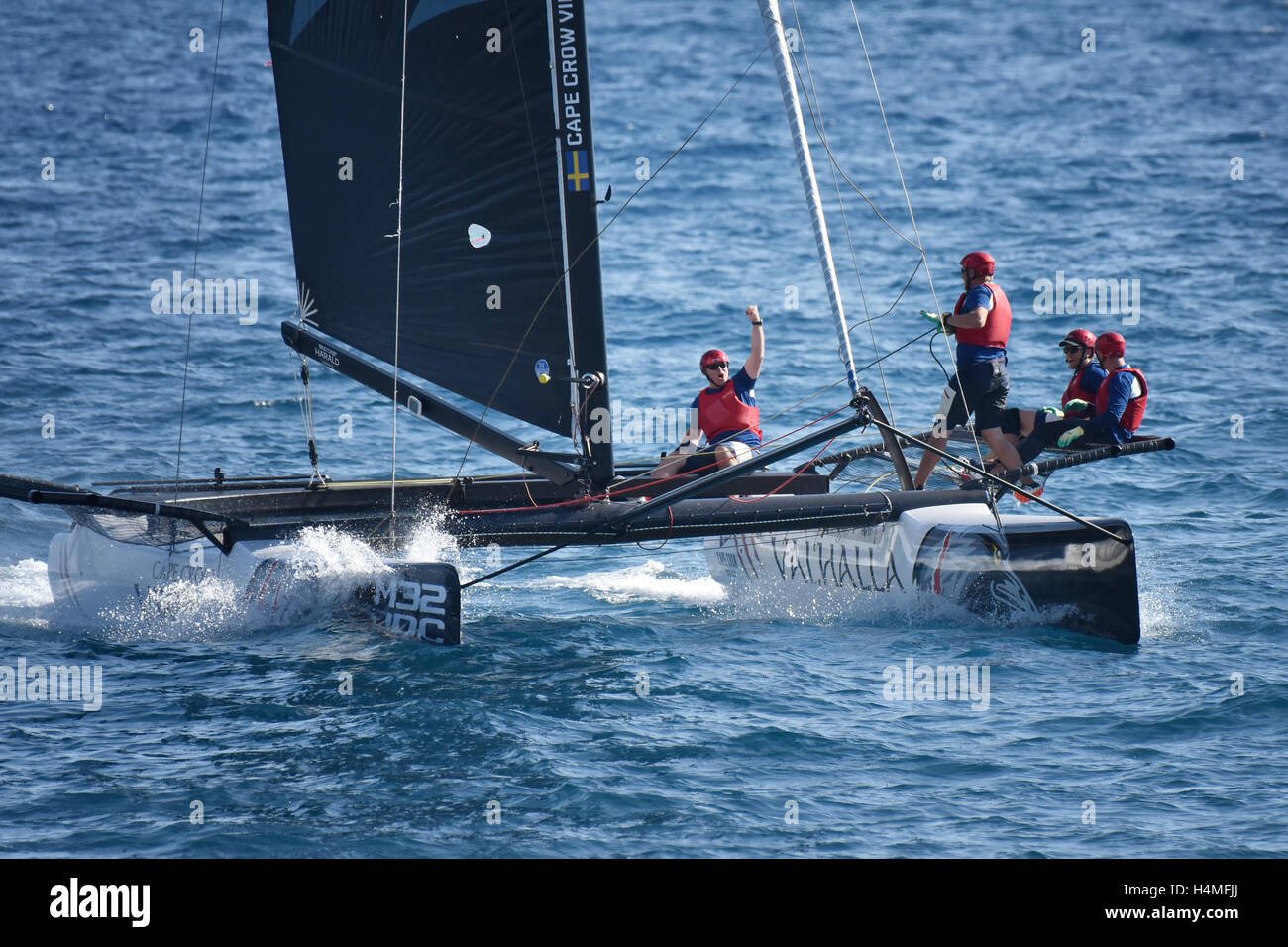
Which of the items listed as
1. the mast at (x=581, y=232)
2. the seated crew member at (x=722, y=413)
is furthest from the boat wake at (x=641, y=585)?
the mast at (x=581, y=232)

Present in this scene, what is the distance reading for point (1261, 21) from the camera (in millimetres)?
27750

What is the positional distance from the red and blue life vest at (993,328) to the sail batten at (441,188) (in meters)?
2.58

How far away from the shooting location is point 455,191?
8773 millimetres

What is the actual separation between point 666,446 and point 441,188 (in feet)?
16.0

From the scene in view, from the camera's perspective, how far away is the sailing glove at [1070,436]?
9.22 meters

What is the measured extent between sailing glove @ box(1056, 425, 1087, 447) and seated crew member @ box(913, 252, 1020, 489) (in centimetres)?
32

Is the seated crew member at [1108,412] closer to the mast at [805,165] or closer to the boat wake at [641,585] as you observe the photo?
the mast at [805,165]

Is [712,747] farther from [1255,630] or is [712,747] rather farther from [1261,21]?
[1261,21]

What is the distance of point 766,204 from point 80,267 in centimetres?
1003

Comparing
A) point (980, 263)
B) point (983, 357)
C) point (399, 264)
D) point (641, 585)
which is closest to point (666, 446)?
point (641, 585)

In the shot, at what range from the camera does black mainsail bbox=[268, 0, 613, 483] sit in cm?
842

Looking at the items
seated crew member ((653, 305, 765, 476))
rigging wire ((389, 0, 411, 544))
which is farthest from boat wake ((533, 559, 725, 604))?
rigging wire ((389, 0, 411, 544))

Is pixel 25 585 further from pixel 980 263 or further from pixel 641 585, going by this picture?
pixel 980 263
